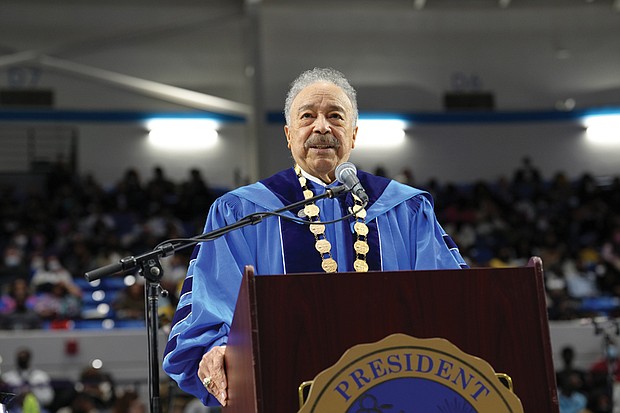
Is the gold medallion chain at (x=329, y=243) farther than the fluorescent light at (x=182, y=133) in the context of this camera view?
No

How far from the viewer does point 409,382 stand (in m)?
2.05

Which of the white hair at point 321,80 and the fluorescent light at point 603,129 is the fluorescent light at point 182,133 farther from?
the white hair at point 321,80

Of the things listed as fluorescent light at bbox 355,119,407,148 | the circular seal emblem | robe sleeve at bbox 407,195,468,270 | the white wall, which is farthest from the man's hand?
fluorescent light at bbox 355,119,407,148

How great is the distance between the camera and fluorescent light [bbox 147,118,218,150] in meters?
18.7

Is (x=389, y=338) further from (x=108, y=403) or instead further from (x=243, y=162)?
(x=243, y=162)

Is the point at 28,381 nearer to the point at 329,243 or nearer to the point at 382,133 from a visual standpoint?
the point at 329,243

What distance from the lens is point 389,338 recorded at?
6.80 feet

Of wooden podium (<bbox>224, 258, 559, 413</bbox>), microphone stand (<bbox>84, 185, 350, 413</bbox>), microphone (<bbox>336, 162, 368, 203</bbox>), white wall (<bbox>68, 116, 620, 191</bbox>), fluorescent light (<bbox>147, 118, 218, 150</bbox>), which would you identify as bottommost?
wooden podium (<bbox>224, 258, 559, 413</bbox>)

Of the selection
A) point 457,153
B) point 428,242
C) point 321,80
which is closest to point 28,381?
point 321,80

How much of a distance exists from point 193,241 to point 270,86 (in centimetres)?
1583

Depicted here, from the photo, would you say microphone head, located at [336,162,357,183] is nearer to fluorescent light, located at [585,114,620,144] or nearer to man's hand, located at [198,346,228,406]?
man's hand, located at [198,346,228,406]

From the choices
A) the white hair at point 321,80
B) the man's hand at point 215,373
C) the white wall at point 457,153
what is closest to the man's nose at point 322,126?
the white hair at point 321,80

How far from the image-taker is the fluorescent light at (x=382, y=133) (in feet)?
62.2

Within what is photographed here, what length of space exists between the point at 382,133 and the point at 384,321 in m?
17.2
